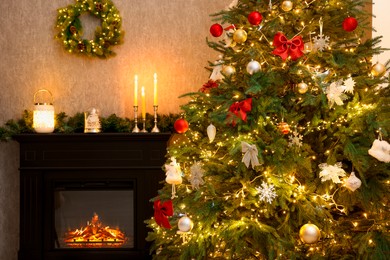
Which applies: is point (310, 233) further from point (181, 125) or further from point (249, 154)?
point (181, 125)

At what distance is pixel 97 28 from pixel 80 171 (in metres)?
1.14

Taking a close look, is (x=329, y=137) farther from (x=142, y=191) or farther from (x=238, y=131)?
(x=142, y=191)

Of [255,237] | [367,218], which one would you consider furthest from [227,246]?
[367,218]

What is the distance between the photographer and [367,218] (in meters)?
2.72

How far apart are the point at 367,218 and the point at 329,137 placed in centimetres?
42

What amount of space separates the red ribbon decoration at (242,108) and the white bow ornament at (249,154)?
13 cm

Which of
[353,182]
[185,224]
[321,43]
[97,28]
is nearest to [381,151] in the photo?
[353,182]

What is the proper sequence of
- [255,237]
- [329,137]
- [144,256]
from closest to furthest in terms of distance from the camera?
[255,237] < [329,137] < [144,256]

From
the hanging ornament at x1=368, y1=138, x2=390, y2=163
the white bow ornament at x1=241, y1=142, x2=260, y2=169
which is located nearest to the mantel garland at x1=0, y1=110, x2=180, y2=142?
the white bow ornament at x1=241, y1=142, x2=260, y2=169

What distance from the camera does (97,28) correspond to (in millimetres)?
4547

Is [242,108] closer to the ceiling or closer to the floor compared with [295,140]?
closer to the ceiling

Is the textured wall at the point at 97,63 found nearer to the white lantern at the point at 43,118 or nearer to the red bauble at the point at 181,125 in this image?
the white lantern at the point at 43,118

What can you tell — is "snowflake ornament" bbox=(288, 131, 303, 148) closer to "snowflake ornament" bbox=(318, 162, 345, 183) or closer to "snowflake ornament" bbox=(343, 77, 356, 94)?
"snowflake ornament" bbox=(318, 162, 345, 183)

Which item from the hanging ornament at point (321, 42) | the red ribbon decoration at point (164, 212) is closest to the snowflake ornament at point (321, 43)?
the hanging ornament at point (321, 42)
